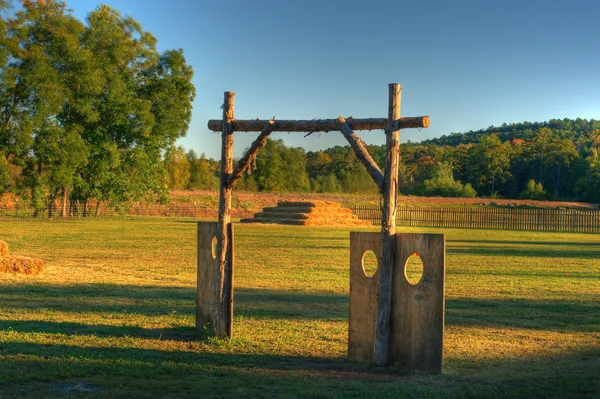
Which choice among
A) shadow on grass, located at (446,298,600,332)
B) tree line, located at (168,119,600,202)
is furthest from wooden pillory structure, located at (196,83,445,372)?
tree line, located at (168,119,600,202)

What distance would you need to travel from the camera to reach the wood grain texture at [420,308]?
6.89 metres

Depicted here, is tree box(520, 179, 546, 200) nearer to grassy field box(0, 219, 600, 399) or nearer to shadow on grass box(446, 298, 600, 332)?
grassy field box(0, 219, 600, 399)

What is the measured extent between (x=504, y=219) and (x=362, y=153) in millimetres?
46125

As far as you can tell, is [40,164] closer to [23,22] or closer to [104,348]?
[23,22]

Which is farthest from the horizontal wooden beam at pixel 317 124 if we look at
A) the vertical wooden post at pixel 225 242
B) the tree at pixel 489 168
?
the tree at pixel 489 168

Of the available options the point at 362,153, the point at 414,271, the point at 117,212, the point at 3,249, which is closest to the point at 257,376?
the point at 362,153

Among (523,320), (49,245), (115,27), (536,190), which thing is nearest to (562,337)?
(523,320)

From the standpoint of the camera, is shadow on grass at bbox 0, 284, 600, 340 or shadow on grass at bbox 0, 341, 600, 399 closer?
shadow on grass at bbox 0, 341, 600, 399

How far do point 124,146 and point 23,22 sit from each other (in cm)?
993

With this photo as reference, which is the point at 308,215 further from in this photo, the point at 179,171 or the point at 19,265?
the point at 179,171

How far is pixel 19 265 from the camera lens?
14.5 metres

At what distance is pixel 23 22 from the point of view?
4128cm

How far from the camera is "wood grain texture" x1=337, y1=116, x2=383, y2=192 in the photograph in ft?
24.3

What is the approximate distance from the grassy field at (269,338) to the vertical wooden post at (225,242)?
0.28 meters
